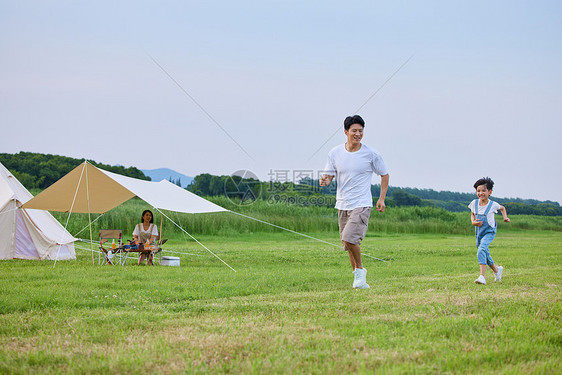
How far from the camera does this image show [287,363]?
3195 millimetres

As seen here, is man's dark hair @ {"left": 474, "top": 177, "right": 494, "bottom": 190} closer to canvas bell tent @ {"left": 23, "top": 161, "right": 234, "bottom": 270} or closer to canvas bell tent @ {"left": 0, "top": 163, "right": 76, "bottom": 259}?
canvas bell tent @ {"left": 23, "top": 161, "right": 234, "bottom": 270}

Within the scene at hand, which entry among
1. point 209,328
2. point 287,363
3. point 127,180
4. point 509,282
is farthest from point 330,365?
point 127,180

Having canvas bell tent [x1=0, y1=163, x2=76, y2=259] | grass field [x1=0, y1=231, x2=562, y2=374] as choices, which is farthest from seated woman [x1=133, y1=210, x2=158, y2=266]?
grass field [x1=0, y1=231, x2=562, y2=374]

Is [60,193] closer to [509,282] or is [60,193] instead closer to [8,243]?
[8,243]

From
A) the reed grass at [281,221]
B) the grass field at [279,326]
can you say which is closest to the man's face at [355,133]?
the grass field at [279,326]

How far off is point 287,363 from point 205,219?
18982 millimetres

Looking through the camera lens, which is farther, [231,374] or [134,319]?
[134,319]

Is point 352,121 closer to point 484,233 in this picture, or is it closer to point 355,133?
point 355,133

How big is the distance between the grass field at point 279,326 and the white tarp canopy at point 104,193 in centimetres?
340

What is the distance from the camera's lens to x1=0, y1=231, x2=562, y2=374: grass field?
323cm

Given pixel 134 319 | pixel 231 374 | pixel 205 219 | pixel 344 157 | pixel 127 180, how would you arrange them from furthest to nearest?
1. pixel 205 219
2. pixel 127 180
3. pixel 344 157
4. pixel 134 319
5. pixel 231 374

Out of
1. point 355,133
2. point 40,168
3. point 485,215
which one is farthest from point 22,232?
point 40,168

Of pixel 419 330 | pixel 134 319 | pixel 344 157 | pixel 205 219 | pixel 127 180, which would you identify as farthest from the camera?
pixel 205 219

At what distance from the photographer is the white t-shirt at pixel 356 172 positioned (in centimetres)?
641
